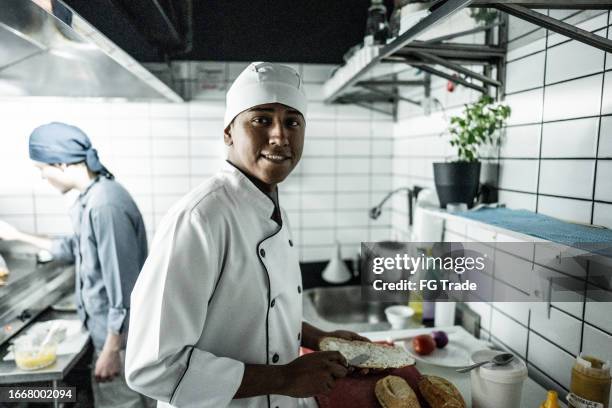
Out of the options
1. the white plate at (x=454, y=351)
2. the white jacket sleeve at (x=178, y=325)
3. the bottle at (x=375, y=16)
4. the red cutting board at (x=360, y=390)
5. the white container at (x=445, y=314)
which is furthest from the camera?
the white container at (x=445, y=314)

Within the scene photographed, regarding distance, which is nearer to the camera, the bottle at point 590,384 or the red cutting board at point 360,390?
the bottle at point 590,384

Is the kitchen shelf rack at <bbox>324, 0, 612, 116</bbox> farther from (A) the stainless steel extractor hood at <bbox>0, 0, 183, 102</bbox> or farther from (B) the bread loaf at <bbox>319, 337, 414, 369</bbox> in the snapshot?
(B) the bread loaf at <bbox>319, 337, 414, 369</bbox>

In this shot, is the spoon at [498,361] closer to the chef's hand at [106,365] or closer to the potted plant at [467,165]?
the potted plant at [467,165]

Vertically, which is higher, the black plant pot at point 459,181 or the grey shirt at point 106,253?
the black plant pot at point 459,181

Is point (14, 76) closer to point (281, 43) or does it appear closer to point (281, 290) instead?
point (281, 43)

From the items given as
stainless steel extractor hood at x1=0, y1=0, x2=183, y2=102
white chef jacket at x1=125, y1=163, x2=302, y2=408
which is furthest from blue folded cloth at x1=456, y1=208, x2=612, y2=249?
stainless steel extractor hood at x1=0, y1=0, x2=183, y2=102

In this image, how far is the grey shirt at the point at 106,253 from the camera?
1517mm

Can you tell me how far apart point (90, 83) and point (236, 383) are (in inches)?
66.3

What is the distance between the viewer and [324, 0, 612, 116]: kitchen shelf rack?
770 millimetres

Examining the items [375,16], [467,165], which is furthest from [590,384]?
[375,16]

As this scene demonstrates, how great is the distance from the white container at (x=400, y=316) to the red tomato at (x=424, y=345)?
0.37 m

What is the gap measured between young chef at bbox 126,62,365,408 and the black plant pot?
0.56 m

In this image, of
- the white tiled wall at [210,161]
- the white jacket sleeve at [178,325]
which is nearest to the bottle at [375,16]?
the white tiled wall at [210,161]

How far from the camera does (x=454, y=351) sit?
140cm
